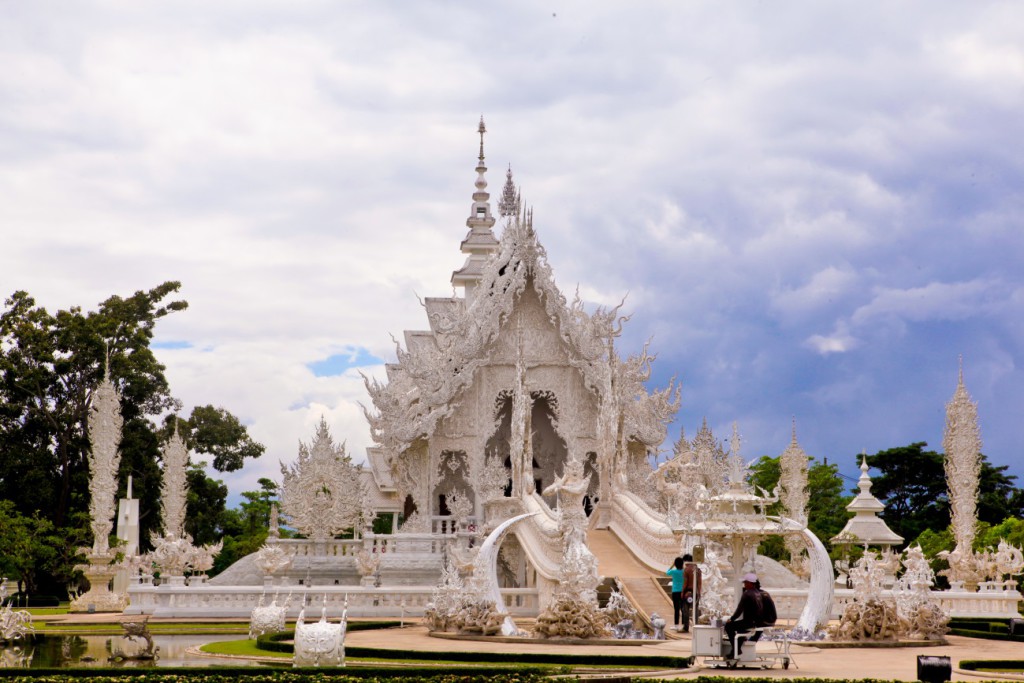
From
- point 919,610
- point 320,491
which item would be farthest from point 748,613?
point 320,491

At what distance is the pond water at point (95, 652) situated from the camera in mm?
14859

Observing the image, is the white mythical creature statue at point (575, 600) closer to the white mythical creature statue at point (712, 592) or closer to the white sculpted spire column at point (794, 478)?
the white mythical creature statue at point (712, 592)

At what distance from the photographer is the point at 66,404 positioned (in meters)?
39.0

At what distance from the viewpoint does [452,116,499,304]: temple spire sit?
1603 inches

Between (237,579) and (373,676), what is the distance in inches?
620

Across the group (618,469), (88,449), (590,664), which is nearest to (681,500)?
(618,469)

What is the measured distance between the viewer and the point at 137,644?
17.6 m

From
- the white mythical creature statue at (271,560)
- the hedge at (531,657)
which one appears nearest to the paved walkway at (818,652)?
the hedge at (531,657)

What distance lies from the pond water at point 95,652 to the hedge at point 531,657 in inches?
49.0

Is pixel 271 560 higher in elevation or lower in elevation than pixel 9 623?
higher

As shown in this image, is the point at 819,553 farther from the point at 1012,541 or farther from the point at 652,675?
the point at 1012,541

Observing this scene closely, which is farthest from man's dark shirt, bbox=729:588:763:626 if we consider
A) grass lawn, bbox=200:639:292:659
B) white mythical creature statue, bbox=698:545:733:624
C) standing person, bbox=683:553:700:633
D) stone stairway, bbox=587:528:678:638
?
grass lawn, bbox=200:639:292:659

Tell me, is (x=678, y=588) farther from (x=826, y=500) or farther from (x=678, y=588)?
(x=826, y=500)

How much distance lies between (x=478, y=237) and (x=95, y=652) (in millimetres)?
26914
